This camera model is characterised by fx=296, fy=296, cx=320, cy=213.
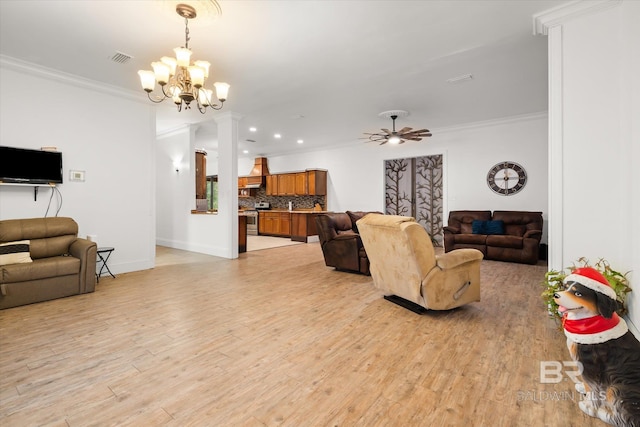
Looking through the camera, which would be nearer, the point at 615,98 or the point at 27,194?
the point at 615,98

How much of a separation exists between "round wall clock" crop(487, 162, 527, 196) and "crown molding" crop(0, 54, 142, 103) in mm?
7270

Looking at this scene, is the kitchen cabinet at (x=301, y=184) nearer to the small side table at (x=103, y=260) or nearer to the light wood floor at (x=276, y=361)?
the small side table at (x=103, y=260)

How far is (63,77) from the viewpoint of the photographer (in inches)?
167

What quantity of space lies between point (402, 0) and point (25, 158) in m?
4.93

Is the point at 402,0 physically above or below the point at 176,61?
above

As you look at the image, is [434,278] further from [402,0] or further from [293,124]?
[293,124]

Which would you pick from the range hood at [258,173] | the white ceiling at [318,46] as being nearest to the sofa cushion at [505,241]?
the white ceiling at [318,46]

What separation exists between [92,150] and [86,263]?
76.0 inches

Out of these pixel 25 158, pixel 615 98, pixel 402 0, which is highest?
pixel 402 0

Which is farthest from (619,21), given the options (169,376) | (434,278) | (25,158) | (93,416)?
(25,158)

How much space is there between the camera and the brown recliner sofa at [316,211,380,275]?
4.74 metres

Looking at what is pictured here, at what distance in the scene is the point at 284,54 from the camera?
12.0 feet

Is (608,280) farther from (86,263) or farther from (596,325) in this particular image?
(86,263)

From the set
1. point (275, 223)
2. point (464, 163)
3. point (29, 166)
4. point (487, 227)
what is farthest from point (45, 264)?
point (464, 163)
